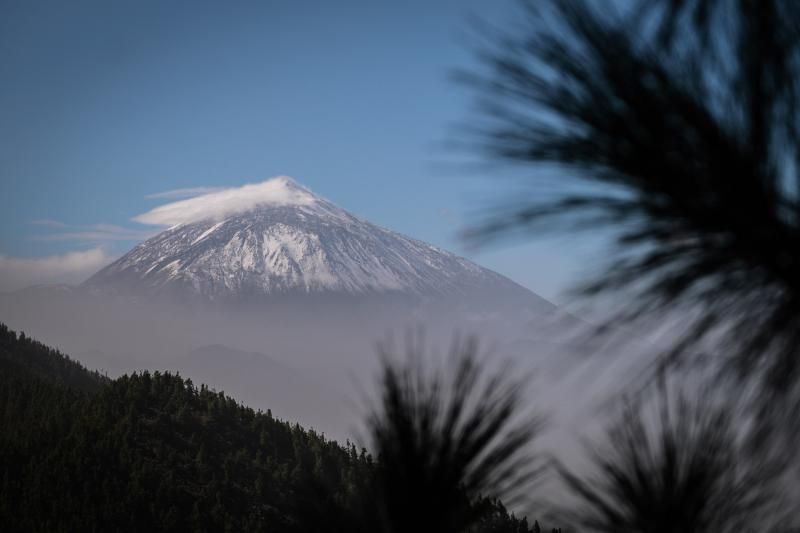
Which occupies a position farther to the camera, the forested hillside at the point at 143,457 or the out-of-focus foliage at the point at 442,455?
the forested hillside at the point at 143,457

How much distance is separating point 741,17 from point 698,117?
1.16ft

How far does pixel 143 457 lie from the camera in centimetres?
5684

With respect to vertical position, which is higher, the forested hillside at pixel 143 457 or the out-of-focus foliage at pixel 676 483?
the forested hillside at pixel 143 457

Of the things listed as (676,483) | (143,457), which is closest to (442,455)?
(676,483)

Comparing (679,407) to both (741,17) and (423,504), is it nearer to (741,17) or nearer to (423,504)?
(423,504)

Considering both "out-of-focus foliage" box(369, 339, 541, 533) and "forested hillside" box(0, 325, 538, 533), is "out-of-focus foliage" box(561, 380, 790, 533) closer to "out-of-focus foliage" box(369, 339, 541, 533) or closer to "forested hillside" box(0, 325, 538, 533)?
"out-of-focus foliage" box(369, 339, 541, 533)

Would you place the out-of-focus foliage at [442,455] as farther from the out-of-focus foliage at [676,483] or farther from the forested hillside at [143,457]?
the forested hillside at [143,457]

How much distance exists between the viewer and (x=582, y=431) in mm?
3643

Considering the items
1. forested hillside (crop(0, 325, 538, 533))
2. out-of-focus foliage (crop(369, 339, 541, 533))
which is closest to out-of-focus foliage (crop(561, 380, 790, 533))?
out-of-focus foliage (crop(369, 339, 541, 533))

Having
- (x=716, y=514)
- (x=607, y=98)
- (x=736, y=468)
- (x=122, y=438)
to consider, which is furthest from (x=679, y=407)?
(x=122, y=438)

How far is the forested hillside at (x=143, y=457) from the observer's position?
4894 centimetres

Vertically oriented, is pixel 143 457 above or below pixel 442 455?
above

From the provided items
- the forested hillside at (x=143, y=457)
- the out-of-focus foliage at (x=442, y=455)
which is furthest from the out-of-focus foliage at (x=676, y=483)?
the forested hillside at (x=143, y=457)

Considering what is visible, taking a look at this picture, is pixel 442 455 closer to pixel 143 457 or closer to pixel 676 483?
pixel 676 483
